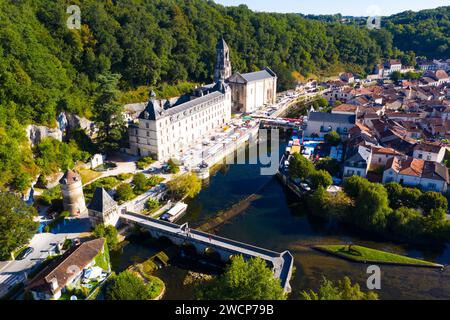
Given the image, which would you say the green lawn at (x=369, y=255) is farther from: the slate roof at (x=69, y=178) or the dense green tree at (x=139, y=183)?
the slate roof at (x=69, y=178)

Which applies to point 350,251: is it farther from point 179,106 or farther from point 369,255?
point 179,106

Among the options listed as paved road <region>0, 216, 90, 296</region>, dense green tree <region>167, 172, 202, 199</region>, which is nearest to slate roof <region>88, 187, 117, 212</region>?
paved road <region>0, 216, 90, 296</region>

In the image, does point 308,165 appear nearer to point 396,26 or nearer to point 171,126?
point 171,126

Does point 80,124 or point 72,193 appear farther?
point 80,124

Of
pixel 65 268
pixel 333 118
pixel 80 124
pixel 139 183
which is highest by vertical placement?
pixel 80 124

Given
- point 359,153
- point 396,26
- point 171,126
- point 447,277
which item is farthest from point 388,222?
point 396,26

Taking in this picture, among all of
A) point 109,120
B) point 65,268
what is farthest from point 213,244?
point 109,120
